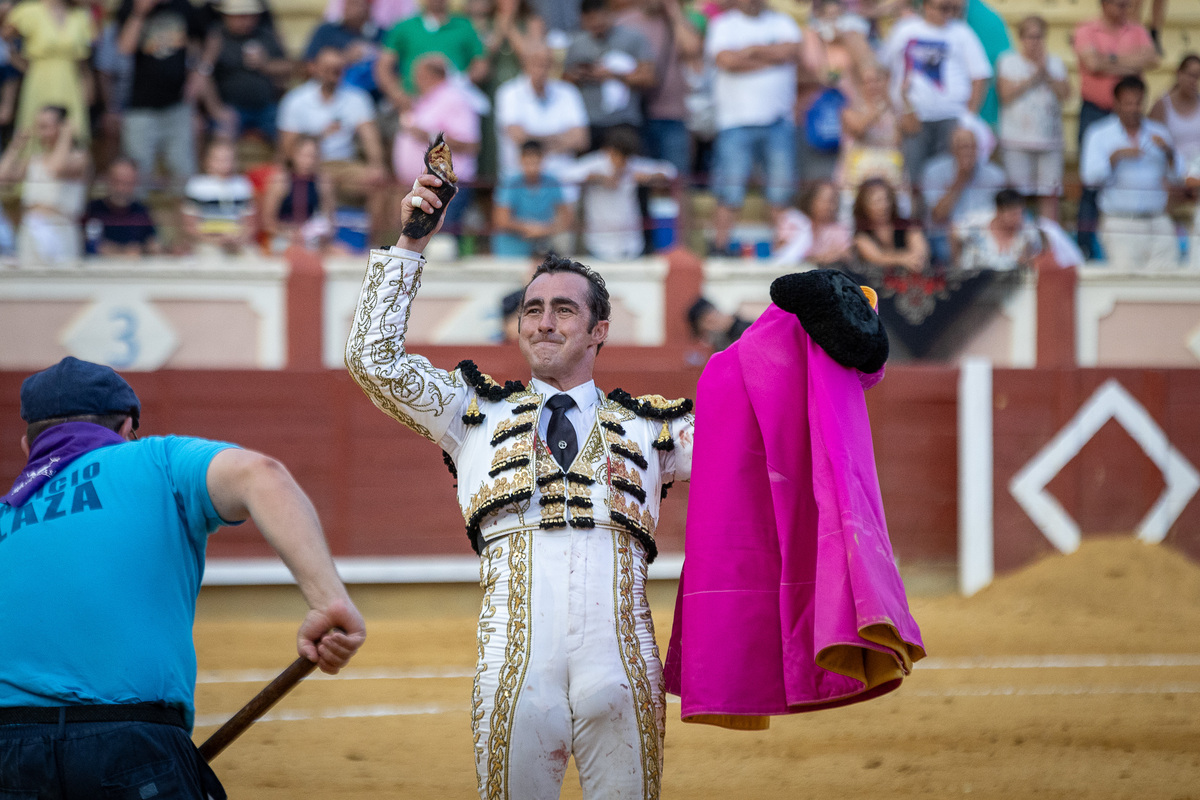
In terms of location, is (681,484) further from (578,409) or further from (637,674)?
(637,674)

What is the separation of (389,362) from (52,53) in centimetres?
673

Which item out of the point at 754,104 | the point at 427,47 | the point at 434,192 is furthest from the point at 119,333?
the point at 434,192

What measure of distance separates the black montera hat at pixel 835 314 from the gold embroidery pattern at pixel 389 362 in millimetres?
722

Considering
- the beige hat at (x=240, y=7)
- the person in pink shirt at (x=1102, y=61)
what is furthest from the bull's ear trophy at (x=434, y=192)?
the person in pink shirt at (x=1102, y=61)

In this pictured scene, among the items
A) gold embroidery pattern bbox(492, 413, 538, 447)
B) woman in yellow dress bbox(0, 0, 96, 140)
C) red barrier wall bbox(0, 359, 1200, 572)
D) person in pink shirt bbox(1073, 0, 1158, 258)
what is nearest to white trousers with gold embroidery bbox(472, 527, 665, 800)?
gold embroidery pattern bbox(492, 413, 538, 447)

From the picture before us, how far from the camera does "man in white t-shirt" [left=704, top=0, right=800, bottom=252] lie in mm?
8359

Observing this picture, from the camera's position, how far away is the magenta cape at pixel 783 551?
98.9 inches

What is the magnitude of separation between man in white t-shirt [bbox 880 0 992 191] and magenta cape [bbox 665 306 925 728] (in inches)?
Result: 247

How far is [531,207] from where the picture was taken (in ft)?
27.1

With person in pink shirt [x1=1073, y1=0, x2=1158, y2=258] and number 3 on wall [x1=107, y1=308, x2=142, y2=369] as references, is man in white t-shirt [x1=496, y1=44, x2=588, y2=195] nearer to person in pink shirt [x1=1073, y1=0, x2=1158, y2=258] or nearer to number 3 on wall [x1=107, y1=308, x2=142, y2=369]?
number 3 on wall [x1=107, y1=308, x2=142, y2=369]

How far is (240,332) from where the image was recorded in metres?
8.55

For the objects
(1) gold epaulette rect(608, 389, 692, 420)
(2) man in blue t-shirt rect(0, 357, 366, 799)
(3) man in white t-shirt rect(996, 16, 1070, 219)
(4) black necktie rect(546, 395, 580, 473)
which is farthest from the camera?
(3) man in white t-shirt rect(996, 16, 1070, 219)

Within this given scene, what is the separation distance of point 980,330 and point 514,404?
21.7 ft

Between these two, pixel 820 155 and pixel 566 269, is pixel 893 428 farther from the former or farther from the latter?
pixel 566 269
